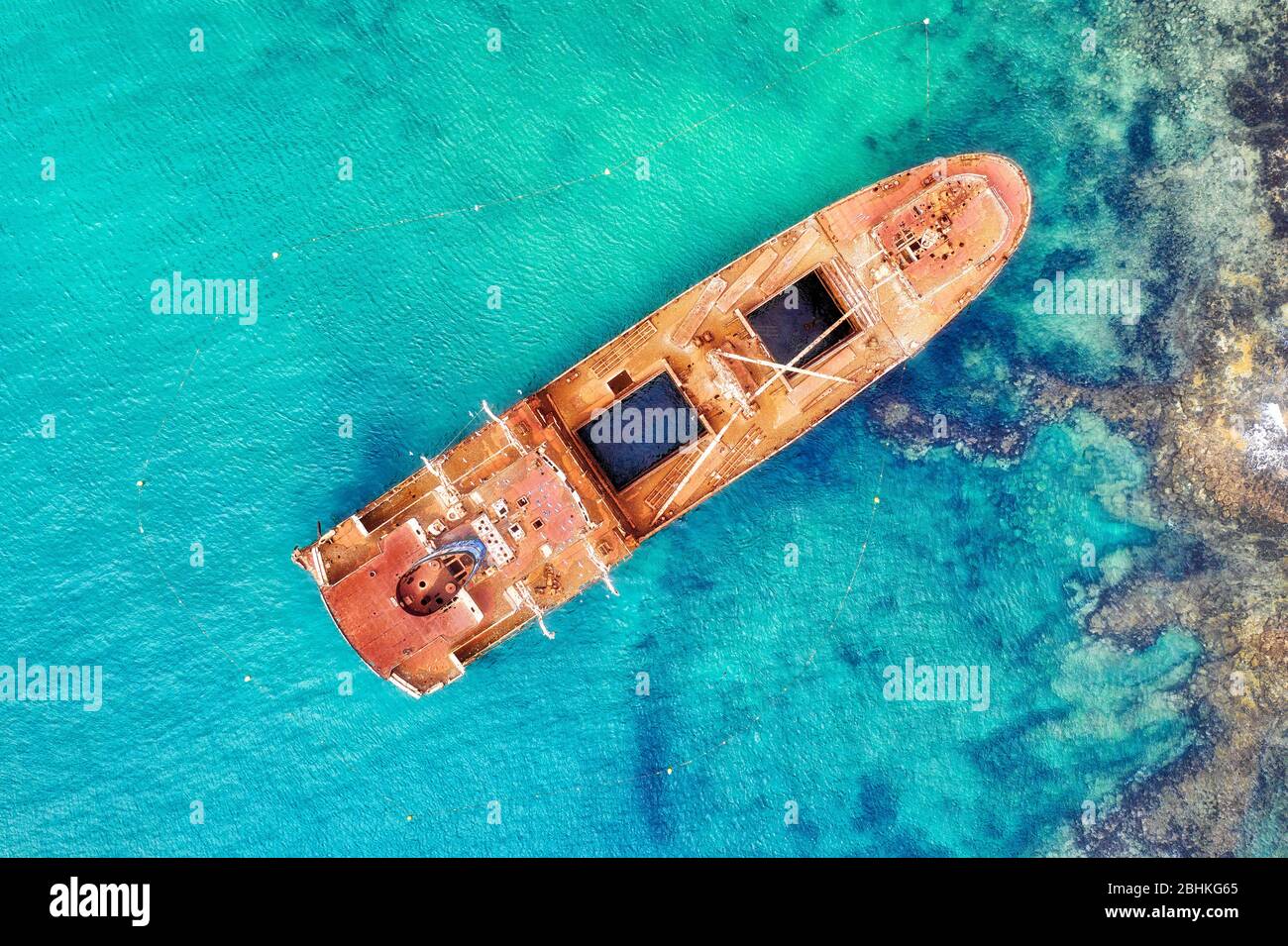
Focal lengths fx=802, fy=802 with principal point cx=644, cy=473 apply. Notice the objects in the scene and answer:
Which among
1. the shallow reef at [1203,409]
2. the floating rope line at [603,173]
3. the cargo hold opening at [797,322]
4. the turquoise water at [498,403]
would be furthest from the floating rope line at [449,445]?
the shallow reef at [1203,409]

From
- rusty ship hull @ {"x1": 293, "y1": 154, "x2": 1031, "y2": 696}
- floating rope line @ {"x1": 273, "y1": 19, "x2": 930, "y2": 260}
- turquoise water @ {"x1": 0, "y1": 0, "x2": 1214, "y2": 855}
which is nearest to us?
rusty ship hull @ {"x1": 293, "y1": 154, "x2": 1031, "y2": 696}

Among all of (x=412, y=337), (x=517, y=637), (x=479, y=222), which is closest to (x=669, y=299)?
(x=479, y=222)

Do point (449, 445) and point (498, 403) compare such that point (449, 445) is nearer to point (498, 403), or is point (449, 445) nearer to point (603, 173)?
point (498, 403)

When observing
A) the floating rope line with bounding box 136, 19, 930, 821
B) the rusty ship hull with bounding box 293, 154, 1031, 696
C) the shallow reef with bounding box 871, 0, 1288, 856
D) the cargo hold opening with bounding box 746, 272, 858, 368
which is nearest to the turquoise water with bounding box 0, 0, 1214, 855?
the floating rope line with bounding box 136, 19, 930, 821

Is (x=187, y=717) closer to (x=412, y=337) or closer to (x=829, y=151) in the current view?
(x=412, y=337)

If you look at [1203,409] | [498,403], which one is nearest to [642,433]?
[498,403]

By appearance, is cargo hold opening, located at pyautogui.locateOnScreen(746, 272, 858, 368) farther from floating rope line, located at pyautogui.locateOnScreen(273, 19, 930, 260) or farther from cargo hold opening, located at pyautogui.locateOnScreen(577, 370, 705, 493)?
floating rope line, located at pyautogui.locateOnScreen(273, 19, 930, 260)
